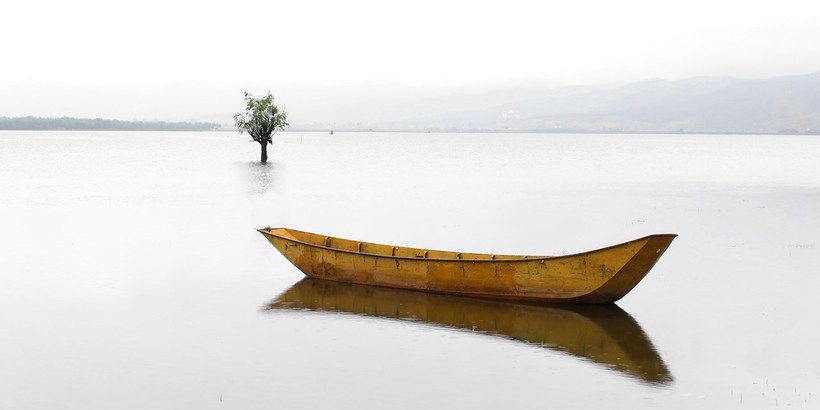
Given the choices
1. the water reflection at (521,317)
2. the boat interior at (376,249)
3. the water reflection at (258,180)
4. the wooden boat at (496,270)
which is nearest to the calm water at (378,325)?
the water reflection at (521,317)

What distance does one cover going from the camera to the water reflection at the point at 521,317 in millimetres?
18984

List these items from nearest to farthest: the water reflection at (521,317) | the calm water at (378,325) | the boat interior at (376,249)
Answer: the calm water at (378,325)
the water reflection at (521,317)
the boat interior at (376,249)

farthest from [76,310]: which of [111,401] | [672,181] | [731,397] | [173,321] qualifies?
[672,181]

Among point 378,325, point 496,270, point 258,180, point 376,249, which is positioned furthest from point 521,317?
point 258,180

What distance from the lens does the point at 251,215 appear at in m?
46.3

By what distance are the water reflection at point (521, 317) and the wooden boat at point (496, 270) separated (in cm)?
28

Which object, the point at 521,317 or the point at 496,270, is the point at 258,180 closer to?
the point at 496,270

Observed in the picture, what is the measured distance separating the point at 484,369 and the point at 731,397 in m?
4.55

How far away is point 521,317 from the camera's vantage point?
71.9 feet

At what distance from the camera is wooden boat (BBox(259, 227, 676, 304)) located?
21.9m

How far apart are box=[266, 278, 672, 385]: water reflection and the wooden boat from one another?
282mm

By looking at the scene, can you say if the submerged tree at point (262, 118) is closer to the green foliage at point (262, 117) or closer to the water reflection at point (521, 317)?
the green foliage at point (262, 117)

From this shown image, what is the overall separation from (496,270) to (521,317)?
172cm

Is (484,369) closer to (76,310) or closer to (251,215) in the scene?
(76,310)
